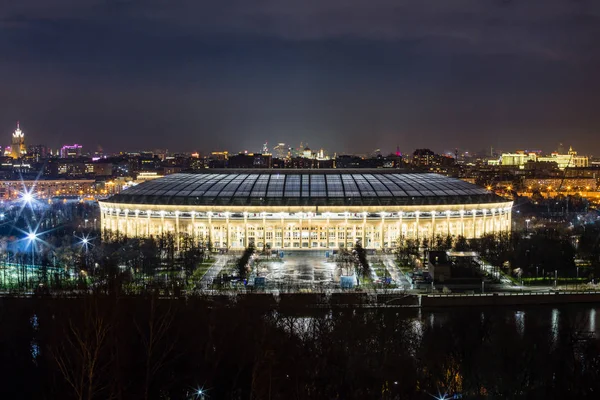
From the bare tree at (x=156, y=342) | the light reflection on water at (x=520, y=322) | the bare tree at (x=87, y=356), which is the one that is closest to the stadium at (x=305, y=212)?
the light reflection on water at (x=520, y=322)

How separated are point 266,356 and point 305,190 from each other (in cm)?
3447

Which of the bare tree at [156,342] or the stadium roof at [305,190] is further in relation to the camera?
the stadium roof at [305,190]

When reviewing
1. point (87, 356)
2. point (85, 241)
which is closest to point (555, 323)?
point (87, 356)

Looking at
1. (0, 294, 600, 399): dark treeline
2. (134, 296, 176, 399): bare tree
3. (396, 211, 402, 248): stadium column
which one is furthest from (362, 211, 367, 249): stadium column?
(134, 296, 176, 399): bare tree

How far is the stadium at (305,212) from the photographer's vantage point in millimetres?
55375

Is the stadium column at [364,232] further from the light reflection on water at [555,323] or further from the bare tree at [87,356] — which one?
the bare tree at [87,356]

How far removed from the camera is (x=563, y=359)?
87.0 ft

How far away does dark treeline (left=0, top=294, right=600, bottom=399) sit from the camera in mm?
22453

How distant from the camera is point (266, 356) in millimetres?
23828

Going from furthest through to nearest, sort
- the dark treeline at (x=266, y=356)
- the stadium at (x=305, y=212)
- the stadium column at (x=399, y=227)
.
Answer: the stadium column at (x=399, y=227), the stadium at (x=305, y=212), the dark treeline at (x=266, y=356)

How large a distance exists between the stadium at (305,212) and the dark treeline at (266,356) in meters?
23.5

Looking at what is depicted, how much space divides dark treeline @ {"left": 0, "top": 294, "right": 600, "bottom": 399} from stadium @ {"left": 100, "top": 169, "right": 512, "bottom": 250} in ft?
77.0

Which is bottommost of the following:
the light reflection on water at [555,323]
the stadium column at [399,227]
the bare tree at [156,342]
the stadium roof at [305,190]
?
the light reflection on water at [555,323]

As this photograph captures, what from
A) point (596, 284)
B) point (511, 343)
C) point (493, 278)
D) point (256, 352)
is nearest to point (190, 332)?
point (256, 352)
